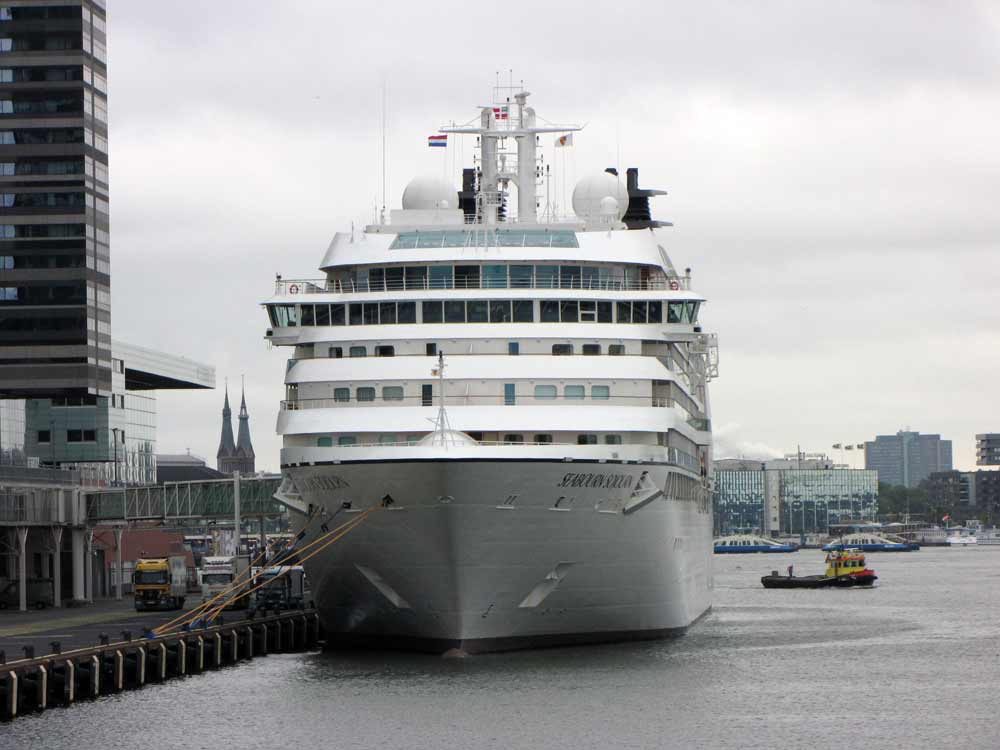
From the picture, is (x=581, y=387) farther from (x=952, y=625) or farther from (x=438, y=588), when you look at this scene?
(x=952, y=625)

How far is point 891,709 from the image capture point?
48.0 m

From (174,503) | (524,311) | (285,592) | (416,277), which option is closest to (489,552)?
(524,311)

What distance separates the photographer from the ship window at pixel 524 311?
182ft

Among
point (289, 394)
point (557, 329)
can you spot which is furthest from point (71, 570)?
point (557, 329)

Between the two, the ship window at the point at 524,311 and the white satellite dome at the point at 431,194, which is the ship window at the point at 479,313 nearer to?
the ship window at the point at 524,311

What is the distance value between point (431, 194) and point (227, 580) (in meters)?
51.9

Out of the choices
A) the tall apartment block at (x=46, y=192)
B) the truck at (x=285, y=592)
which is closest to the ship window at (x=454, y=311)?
the truck at (x=285, y=592)

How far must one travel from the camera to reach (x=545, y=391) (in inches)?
2106

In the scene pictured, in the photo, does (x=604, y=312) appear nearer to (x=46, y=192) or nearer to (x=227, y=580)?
(x=227, y=580)

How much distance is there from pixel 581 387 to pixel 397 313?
21.2ft

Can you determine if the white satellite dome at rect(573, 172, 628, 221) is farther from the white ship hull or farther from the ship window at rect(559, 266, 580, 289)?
the white ship hull

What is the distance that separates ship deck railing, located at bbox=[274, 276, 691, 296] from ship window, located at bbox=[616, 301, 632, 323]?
70 centimetres

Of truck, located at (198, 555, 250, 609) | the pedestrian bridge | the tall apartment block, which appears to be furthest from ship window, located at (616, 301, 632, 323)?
the tall apartment block

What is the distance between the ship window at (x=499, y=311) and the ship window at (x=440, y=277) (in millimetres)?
2062
